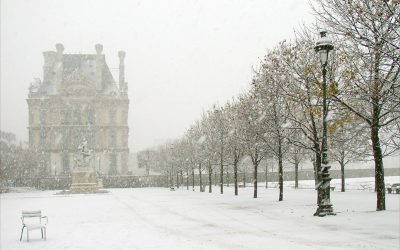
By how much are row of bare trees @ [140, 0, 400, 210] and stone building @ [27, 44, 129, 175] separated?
161 feet

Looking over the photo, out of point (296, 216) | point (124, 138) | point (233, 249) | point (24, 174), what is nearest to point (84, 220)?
point (296, 216)

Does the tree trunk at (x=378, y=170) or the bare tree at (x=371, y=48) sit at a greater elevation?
the bare tree at (x=371, y=48)

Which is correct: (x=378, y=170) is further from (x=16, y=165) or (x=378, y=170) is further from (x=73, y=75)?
(x=73, y=75)

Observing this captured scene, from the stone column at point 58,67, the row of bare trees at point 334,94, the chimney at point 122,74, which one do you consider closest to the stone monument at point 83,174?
the row of bare trees at point 334,94

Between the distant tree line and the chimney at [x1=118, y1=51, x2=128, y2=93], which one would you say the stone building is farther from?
the distant tree line

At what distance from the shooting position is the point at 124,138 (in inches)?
3706

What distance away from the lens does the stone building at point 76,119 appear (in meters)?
91.8

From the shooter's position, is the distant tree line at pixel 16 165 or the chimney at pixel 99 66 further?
the chimney at pixel 99 66

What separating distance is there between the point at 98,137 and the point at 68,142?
5716 millimetres

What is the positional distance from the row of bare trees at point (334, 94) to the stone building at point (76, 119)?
49.2m

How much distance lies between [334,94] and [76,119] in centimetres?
8037

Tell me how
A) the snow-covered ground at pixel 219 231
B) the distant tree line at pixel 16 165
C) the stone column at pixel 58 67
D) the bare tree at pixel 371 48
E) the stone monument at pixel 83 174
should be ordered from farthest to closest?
1. the stone column at pixel 58 67
2. the distant tree line at pixel 16 165
3. the stone monument at pixel 83 174
4. the bare tree at pixel 371 48
5. the snow-covered ground at pixel 219 231

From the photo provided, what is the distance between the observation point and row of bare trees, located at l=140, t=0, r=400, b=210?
52.7ft

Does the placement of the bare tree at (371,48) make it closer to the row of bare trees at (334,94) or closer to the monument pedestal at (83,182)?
the row of bare trees at (334,94)
